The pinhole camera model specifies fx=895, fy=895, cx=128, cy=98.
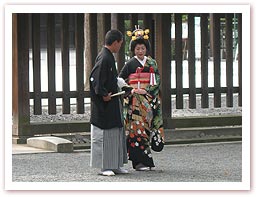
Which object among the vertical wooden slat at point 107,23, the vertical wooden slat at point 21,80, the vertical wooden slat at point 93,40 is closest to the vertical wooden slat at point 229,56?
the vertical wooden slat at point 107,23

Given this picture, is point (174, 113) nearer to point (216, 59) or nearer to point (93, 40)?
point (216, 59)

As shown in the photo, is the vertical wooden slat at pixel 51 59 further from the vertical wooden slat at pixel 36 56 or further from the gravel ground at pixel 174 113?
the gravel ground at pixel 174 113

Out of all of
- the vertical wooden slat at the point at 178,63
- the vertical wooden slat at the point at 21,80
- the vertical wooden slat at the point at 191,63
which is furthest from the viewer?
the vertical wooden slat at the point at 191,63

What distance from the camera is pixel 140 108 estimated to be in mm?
10398

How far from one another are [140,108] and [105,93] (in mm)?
782

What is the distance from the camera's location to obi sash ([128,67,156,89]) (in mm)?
10328

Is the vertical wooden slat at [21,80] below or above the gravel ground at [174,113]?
above

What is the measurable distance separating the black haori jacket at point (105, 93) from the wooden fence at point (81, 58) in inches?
120

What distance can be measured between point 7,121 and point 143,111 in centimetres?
236

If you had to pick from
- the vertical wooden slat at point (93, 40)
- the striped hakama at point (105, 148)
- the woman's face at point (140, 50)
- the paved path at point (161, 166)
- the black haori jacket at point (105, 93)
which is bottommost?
the paved path at point (161, 166)

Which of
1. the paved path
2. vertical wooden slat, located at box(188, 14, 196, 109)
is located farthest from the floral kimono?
vertical wooden slat, located at box(188, 14, 196, 109)

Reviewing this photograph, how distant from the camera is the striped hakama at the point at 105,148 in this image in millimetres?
9906

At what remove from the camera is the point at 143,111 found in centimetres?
1041
